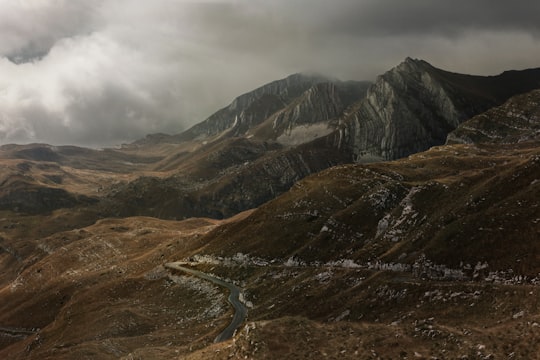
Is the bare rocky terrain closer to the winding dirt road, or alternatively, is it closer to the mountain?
the mountain

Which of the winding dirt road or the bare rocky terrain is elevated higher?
the bare rocky terrain

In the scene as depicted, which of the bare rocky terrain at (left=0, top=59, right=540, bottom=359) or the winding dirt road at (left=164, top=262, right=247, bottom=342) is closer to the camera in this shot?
the bare rocky terrain at (left=0, top=59, right=540, bottom=359)

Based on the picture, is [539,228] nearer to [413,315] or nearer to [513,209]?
[513,209]

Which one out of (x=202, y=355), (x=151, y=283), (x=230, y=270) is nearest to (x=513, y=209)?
(x=202, y=355)

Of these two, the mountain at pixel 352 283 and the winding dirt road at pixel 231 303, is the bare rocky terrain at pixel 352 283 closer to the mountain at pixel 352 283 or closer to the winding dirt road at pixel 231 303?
the mountain at pixel 352 283

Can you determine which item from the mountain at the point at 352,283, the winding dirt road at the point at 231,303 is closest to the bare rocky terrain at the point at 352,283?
the mountain at the point at 352,283

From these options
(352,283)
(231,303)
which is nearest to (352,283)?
(352,283)

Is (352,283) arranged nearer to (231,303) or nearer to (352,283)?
(352,283)

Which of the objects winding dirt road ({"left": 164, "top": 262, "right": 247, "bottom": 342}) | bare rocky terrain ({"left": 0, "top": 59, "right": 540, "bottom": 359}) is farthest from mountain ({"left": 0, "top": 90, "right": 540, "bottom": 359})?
winding dirt road ({"left": 164, "top": 262, "right": 247, "bottom": 342})

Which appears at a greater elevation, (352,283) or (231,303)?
(352,283)
